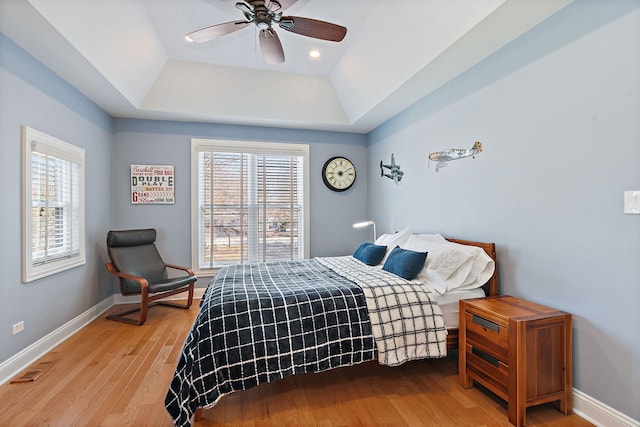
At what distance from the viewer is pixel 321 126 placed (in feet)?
15.5

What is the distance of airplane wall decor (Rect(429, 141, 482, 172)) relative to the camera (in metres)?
2.83

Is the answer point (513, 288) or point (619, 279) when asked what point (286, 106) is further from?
point (619, 279)

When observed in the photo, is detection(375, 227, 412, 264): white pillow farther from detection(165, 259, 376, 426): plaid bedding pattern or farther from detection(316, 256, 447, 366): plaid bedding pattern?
detection(165, 259, 376, 426): plaid bedding pattern

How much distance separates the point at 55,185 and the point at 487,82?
13.5ft

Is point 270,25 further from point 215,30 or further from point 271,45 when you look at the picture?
point 215,30

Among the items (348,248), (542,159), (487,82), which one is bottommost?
(348,248)

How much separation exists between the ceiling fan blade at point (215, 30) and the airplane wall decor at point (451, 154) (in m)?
2.16

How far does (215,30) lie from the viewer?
7.95 ft

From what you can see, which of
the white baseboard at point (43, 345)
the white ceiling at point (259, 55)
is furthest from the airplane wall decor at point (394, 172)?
the white baseboard at point (43, 345)

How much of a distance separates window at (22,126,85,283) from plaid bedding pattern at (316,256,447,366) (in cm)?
280

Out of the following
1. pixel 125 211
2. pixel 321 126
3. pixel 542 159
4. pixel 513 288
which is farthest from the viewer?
pixel 321 126

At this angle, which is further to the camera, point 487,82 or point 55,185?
point 55,185

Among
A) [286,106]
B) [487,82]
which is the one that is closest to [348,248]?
[286,106]

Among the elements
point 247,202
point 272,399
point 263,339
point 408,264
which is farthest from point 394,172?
point 272,399
